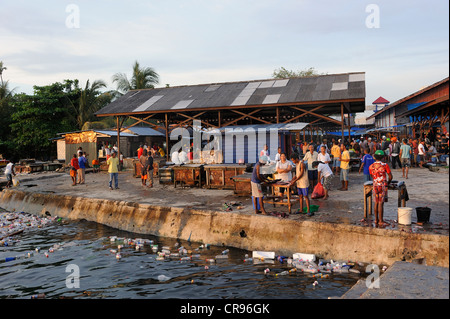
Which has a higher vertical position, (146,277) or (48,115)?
(48,115)

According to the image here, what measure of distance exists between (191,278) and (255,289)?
5.02 feet

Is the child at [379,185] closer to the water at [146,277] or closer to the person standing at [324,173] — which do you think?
the water at [146,277]

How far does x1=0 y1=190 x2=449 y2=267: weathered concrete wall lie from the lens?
732cm

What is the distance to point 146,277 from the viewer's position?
803 centimetres

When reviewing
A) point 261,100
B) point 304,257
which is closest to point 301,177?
point 304,257

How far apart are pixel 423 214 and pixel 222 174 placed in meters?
7.95

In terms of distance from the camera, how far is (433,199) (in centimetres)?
1061

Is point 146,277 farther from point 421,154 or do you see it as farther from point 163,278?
point 421,154

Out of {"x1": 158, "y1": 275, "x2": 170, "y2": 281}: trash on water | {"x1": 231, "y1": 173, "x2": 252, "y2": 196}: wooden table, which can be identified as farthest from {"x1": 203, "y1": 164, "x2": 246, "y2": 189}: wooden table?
{"x1": 158, "y1": 275, "x2": 170, "y2": 281}: trash on water

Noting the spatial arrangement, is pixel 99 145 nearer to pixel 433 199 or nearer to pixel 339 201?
pixel 339 201

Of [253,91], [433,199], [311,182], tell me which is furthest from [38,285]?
→ [253,91]

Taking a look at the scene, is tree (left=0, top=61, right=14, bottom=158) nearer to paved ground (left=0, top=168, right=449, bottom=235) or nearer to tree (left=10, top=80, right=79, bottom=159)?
tree (left=10, top=80, right=79, bottom=159)

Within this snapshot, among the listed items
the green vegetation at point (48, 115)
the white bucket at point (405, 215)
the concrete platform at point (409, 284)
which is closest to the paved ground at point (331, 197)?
the white bucket at point (405, 215)

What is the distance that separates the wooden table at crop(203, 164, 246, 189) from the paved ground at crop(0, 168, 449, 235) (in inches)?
15.3
